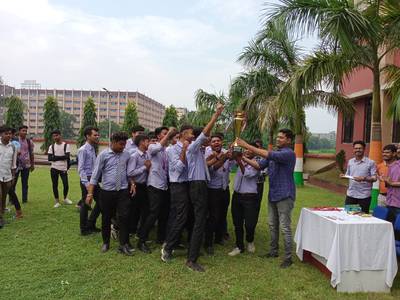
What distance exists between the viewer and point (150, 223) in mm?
5266

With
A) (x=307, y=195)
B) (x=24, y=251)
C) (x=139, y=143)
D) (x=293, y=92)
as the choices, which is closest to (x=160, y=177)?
(x=139, y=143)

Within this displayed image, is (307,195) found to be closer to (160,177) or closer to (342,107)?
(342,107)

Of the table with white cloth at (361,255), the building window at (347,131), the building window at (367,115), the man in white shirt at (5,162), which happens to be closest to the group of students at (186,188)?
the table with white cloth at (361,255)

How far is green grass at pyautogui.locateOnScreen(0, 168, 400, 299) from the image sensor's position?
3941mm

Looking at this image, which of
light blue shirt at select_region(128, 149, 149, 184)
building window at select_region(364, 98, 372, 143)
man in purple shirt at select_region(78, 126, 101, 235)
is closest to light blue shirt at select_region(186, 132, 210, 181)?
light blue shirt at select_region(128, 149, 149, 184)

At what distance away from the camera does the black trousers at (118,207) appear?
5.09 m

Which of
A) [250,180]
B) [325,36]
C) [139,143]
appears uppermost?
[325,36]

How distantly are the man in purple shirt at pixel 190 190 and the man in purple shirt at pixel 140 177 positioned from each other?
620mm

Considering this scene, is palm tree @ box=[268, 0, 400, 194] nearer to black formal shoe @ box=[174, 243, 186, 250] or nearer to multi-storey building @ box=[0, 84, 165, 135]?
black formal shoe @ box=[174, 243, 186, 250]

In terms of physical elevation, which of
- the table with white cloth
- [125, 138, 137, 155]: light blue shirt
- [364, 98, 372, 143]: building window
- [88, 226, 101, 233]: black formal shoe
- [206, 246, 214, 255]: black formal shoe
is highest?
[364, 98, 372, 143]: building window

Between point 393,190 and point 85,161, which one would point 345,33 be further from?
point 85,161

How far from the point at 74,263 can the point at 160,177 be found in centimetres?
160

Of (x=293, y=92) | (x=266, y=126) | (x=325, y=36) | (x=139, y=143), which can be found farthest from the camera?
(x=266, y=126)

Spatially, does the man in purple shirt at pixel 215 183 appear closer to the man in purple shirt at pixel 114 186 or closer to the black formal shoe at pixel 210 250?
the black formal shoe at pixel 210 250
